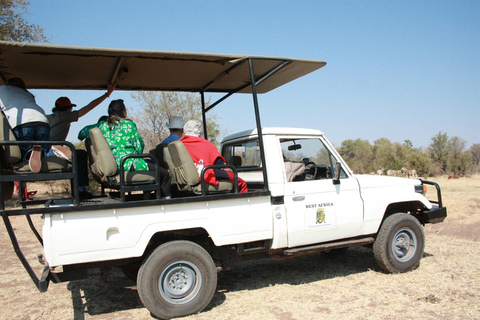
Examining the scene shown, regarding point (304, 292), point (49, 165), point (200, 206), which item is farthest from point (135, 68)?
point (304, 292)

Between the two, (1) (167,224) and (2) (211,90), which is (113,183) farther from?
(2) (211,90)

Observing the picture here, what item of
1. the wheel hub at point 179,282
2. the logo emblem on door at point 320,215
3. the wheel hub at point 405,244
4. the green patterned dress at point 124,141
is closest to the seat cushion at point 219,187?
the green patterned dress at point 124,141

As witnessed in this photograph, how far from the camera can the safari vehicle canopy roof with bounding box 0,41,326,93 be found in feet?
13.0

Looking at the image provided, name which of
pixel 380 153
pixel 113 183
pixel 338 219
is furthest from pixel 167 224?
pixel 380 153

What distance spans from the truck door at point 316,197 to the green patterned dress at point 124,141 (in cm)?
175

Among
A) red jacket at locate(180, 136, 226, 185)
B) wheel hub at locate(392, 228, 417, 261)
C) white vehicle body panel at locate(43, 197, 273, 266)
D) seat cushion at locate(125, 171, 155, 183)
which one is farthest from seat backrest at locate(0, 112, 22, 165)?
wheel hub at locate(392, 228, 417, 261)

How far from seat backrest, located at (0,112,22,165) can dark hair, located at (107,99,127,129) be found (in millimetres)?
1027

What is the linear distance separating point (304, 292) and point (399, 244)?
1.62m

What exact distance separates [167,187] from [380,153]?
92.5ft

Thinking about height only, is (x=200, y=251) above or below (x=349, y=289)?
above

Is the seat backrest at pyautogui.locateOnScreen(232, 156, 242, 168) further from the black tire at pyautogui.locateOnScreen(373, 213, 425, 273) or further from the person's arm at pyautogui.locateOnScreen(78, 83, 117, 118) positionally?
the black tire at pyautogui.locateOnScreen(373, 213, 425, 273)

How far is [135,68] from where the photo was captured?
4918mm

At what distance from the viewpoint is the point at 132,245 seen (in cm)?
383

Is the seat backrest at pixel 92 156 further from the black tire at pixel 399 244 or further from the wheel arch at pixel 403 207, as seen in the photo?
the wheel arch at pixel 403 207
